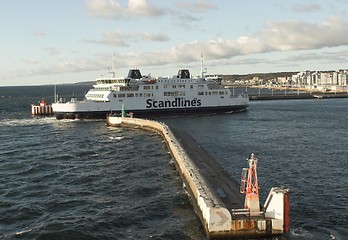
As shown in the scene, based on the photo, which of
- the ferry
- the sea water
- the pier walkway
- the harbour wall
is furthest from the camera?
the ferry

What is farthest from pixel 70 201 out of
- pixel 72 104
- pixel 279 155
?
pixel 72 104

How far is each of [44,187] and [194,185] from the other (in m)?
10.5

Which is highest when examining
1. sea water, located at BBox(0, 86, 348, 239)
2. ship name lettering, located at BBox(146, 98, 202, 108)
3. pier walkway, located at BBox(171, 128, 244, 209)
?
ship name lettering, located at BBox(146, 98, 202, 108)

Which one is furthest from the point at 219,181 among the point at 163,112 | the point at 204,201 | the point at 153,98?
the point at 153,98

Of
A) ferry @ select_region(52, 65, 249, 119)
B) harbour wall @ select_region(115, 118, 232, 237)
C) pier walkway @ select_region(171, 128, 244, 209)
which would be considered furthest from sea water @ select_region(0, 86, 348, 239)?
ferry @ select_region(52, 65, 249, 119)

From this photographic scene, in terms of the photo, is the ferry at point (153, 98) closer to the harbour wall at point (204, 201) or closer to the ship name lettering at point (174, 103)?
the ship name lettering at point (174, 103)

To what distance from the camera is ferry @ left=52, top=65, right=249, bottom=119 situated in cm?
6706

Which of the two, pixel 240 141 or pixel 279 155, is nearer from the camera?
pixel 279 155

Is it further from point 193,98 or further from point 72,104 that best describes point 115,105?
point 193,98

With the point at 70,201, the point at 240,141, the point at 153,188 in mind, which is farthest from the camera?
the point at 240,141

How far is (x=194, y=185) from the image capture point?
20.3m

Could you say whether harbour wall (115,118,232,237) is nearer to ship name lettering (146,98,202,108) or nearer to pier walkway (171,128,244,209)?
pier walkway (171,128,244,209)

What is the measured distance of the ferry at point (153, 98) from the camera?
220 ft

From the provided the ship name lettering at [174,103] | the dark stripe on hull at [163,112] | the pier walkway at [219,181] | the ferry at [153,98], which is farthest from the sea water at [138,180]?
the ship name lettering at [174,103]
